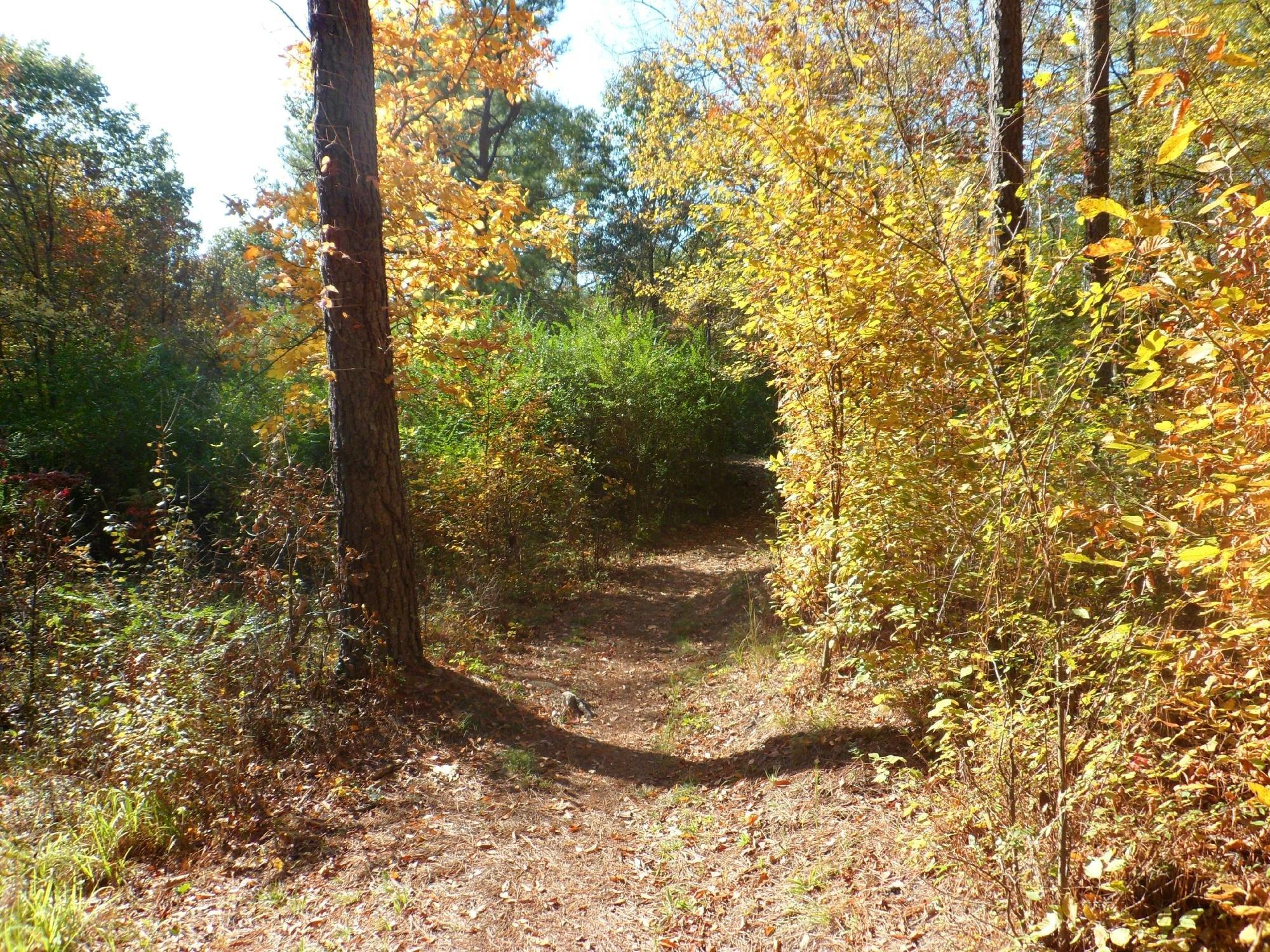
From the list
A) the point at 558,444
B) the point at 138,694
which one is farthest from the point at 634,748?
the point at 558,444

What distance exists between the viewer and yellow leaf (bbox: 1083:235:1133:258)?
1.71 meters

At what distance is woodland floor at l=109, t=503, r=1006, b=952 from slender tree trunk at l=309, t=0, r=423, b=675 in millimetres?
893

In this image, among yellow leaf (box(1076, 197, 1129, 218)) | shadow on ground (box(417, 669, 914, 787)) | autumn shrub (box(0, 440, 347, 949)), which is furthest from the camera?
shadow on ground (box(417, 669, 914, 787))

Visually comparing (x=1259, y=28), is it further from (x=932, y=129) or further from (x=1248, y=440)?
(x=1248, y=440)

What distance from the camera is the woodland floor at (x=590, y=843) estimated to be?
9.58ft

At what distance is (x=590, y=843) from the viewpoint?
3.81 meters

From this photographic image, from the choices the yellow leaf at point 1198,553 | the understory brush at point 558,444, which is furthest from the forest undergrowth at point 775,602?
the understory brush at point 558,444

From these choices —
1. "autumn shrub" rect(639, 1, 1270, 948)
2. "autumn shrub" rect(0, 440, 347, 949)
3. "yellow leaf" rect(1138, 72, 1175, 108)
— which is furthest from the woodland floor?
"yellow leaf" rect(1138, 72, 1175, 108)

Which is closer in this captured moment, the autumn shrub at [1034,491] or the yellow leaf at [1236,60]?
the yellow leaf at [1236,60]

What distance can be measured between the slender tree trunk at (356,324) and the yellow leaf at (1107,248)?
4.24 m

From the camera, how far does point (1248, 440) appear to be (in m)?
2.09

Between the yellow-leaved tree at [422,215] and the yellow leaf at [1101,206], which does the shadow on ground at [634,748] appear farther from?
the yellow leaf at [1101,206]

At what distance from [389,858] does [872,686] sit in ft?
9.50

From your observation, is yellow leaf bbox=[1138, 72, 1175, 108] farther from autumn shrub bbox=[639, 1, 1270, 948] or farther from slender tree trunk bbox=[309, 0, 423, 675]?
slender tree trunk bbox=[309, 0, 423, 675]
